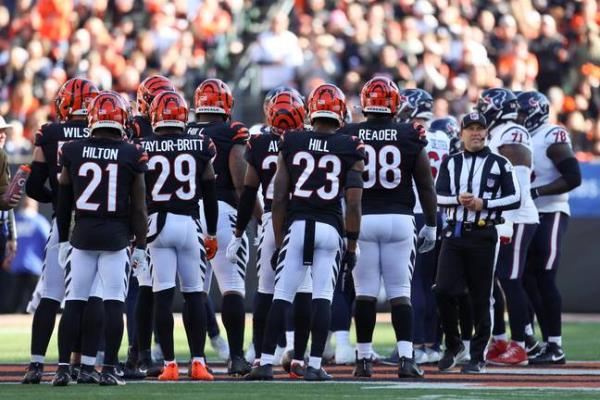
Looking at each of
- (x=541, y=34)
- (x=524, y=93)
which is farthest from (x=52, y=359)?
(x=541, y=34)

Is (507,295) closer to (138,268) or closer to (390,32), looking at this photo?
(138,268)

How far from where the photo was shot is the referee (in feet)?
36.5

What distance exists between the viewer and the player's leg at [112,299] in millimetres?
9704

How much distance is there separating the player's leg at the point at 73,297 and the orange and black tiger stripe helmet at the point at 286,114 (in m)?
1.88

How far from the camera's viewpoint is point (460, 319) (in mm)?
11586

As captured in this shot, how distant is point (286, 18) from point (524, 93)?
9722 mm

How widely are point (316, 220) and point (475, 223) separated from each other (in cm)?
160

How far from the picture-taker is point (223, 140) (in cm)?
1107

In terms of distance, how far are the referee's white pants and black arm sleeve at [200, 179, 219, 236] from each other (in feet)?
3.33

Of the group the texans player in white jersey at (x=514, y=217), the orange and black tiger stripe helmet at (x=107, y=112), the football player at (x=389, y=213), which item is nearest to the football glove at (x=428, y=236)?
the football player at (x=389, y=213)

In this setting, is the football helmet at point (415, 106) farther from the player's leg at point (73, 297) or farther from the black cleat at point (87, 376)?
the black cleat at point (87, 376)

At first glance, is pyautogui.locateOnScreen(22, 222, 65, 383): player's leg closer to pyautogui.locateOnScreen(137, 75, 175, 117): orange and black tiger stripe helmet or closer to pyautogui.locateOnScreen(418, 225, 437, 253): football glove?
pyautogui.locateOnScreen(137, 75, 175, 117): orange and black tiger stripe helmet


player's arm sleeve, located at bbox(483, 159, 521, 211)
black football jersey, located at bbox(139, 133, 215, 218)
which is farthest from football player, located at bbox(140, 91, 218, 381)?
player's arm sleeve, located at bbox(483, 159, 521, 211)

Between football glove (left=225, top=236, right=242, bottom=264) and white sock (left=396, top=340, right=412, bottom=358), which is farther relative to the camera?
football glove (left=225, top=236, right=242, bottom=264)
